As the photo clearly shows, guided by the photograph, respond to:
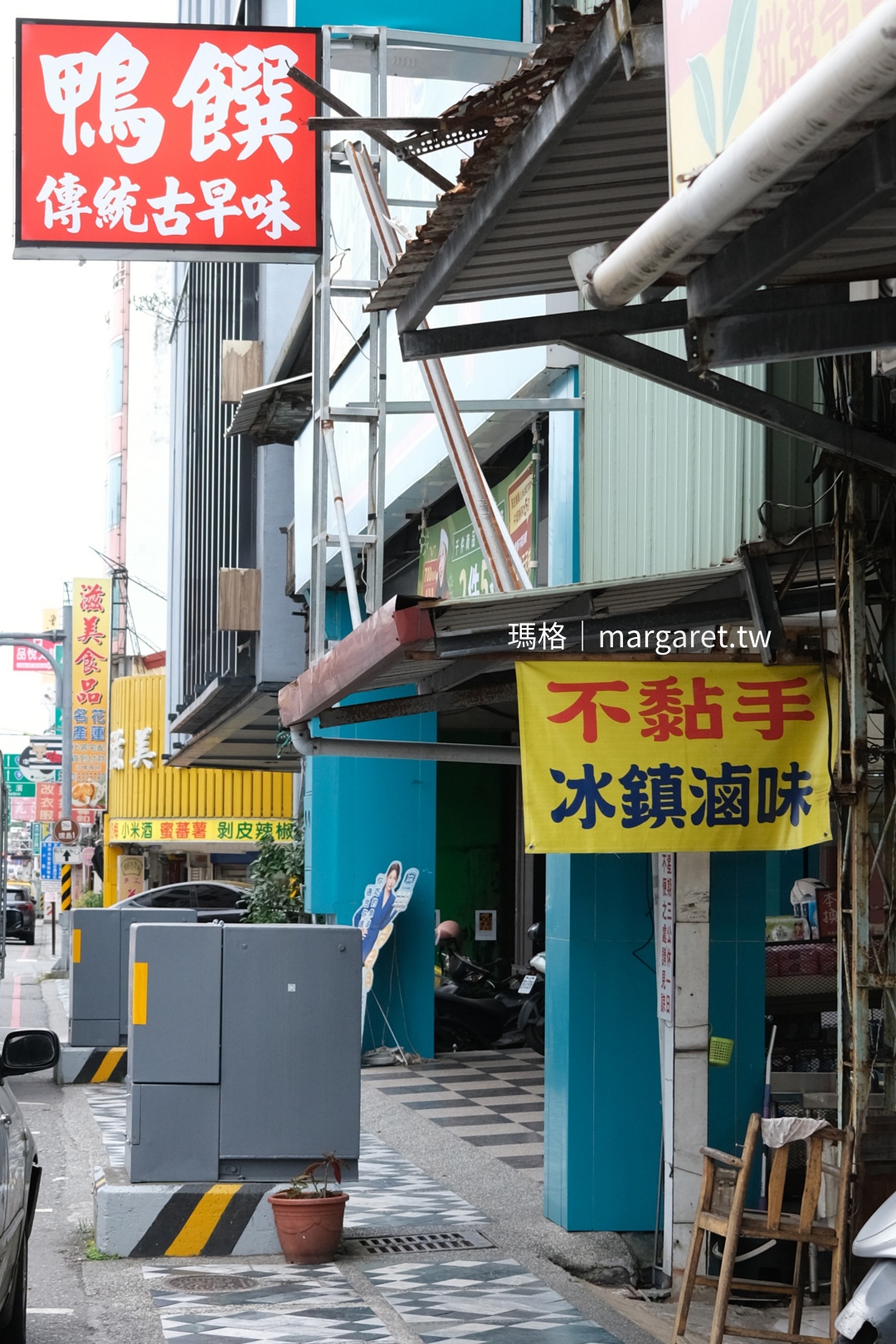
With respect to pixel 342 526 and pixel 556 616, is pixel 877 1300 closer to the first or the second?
pixel 556 616

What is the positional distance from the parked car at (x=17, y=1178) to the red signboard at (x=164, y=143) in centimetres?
496

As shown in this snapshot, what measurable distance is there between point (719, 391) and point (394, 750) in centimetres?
474

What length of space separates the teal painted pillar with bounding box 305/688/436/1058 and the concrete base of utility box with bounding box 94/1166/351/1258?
25.5 feet

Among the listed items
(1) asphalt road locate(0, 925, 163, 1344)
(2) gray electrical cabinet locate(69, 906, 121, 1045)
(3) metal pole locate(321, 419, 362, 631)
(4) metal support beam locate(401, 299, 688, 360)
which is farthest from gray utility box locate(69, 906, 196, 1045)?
(4) metal support beam locate(401, 299, 688, 360)

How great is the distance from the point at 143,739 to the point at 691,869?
28.4 meters

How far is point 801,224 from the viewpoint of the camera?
3.32 metres

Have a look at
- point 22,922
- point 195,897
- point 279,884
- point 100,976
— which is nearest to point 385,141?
point 100,976

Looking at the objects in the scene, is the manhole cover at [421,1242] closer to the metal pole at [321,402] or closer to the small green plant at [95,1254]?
the small green plant at [95,1254]

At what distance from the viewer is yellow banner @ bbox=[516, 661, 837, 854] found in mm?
6801

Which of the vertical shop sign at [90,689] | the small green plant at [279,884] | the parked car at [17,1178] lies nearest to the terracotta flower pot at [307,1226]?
the parked car at [17,1178]

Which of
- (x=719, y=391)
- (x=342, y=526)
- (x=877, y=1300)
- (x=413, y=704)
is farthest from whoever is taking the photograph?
(x=342, y=526)

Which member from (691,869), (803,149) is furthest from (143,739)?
(803,149)

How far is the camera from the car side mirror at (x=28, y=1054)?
19.5 ft

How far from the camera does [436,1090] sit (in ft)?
46.4
